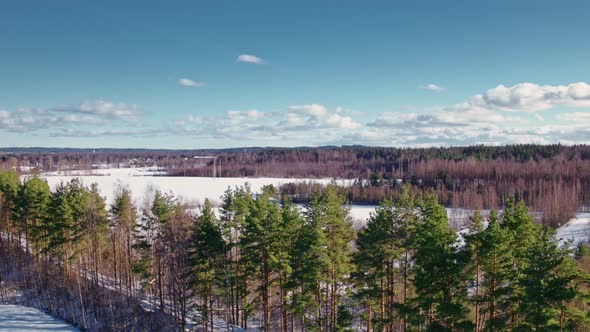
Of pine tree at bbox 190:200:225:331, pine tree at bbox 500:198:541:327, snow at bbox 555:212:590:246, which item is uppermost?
pine tree at bbox 500:198:541:327

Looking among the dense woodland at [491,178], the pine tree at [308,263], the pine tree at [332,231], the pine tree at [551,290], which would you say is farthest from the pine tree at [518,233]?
the dense woodland at [491,178]

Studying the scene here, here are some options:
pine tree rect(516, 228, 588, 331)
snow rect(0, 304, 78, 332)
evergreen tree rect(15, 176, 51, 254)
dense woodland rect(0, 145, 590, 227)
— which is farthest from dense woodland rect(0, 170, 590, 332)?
dense woodland rect(0, 145, 590, 227)

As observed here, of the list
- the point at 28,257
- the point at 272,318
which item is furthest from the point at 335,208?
the point at 28,257

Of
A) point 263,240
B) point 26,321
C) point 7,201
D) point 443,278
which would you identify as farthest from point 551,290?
point 7,201

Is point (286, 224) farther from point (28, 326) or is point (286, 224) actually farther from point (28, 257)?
point (28, 257)

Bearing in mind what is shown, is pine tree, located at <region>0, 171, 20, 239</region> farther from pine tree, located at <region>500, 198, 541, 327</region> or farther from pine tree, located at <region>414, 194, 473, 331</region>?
pine tree, located at <region>500, 198, 541, 327</region>

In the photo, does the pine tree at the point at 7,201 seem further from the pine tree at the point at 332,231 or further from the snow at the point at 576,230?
the snow at the point at 576,230

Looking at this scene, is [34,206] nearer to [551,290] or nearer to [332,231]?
[332,231]
